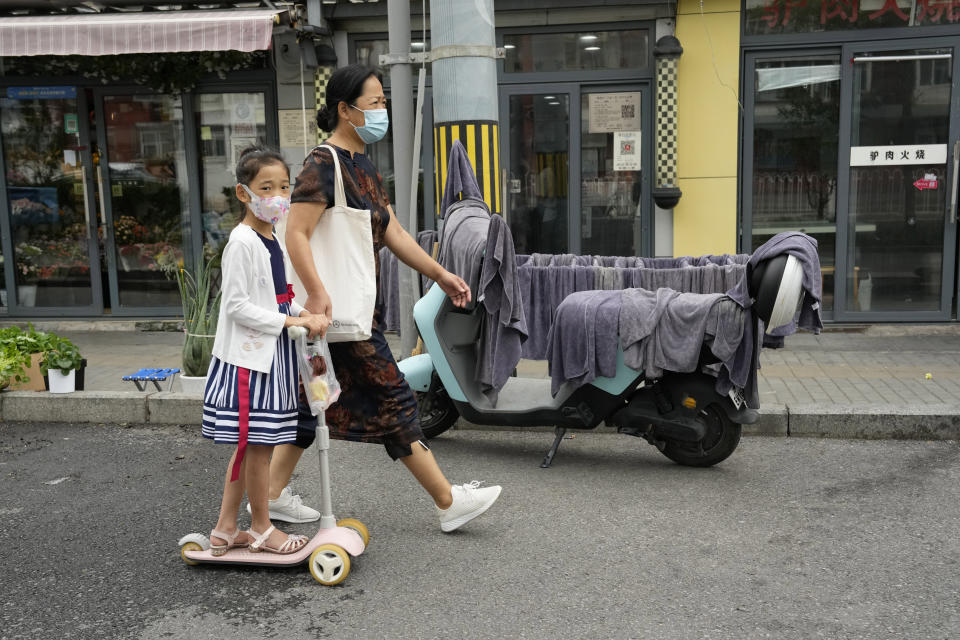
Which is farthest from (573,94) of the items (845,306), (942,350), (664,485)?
(664,485)

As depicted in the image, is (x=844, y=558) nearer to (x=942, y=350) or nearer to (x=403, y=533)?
(x=403, y=533)

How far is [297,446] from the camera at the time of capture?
4.02m

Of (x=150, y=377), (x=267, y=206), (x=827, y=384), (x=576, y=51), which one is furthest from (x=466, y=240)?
(x=576, y=51)

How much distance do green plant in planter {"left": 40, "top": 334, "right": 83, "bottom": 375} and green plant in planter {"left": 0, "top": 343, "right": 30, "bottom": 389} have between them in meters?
0.12

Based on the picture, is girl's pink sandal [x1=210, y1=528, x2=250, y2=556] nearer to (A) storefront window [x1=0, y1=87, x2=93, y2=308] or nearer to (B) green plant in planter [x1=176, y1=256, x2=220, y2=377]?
(B) green plant in planter [x1=176, y1=256, x2=220, y2=377]

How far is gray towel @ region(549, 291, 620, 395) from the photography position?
481 centimetres

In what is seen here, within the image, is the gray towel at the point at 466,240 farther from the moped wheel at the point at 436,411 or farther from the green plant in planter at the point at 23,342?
the green plant in planter at the point at 23,342

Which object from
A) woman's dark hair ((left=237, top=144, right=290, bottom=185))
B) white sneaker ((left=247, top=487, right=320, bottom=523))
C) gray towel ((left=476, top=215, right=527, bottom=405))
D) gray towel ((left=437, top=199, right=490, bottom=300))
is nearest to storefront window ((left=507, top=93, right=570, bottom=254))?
gray towel ((left=437, top=199, right=490, bottom=300))

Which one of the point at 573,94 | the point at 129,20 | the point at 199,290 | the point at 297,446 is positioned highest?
the point at 129,20

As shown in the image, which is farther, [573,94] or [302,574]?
[573,94]

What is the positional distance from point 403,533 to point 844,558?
186 cm

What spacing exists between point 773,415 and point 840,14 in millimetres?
4491

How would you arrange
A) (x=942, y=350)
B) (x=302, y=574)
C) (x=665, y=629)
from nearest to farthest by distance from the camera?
(x=665, y=629), (x=302, y=574), (x=942, y=350)

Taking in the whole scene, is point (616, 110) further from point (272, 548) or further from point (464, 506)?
point (272, 548)
